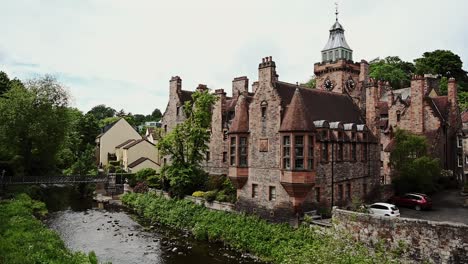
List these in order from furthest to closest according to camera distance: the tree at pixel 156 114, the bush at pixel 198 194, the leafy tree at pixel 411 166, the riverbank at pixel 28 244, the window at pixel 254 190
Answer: the tree at pixel 156 114 → the bush at pixel 198 194 → the leafy tree at pixel 411 166 → the window at pixel 254 190 → the riverbank at pixel 28 244

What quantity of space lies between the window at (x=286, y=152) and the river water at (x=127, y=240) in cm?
688

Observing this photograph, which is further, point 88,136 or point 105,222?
point 88,136

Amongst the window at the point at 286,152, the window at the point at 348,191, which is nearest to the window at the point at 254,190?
the window at the point at 286,152

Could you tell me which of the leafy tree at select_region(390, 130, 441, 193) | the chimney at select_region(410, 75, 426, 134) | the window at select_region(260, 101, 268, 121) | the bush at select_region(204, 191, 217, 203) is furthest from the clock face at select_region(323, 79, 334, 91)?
the bush at select_region(204, 191, 217, 203)

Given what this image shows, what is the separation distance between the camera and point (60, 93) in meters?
48.8

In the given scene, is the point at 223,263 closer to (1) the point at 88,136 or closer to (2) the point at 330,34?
(2) the point at 330,34

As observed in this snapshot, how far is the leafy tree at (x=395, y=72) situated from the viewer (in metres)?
74.8

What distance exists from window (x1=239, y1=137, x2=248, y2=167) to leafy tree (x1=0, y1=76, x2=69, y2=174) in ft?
90.7

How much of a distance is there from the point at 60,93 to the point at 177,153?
23.2 metres

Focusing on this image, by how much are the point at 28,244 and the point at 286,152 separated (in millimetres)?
16794

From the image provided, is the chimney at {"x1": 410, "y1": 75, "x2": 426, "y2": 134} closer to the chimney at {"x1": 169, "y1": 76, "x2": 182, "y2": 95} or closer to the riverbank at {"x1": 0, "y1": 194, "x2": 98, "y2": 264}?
the chimney at {"x1": 169, "y1": 76, "x2": 182, "y2": 95}

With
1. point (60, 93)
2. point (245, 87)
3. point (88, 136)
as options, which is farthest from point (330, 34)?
point (88, 136)

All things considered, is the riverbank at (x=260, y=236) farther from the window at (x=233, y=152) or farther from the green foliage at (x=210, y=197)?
the window at (x=233, y=152)

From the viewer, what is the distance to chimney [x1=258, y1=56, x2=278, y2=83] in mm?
27188
